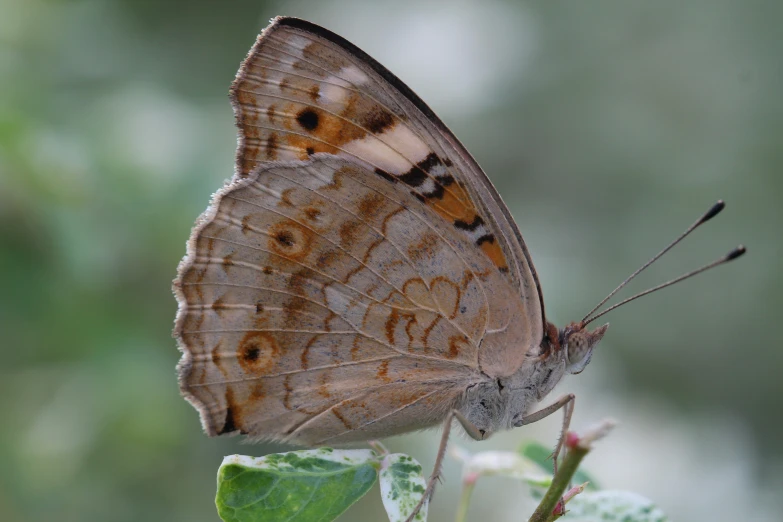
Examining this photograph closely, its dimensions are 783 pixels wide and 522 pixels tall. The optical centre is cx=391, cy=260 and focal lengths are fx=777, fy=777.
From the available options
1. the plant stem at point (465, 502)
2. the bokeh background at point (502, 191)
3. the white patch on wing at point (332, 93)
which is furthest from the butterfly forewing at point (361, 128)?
the bokeh background at point (502, 191)

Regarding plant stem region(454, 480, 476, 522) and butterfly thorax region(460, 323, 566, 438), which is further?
butterfly thorax region(460, 323, 566, 438)

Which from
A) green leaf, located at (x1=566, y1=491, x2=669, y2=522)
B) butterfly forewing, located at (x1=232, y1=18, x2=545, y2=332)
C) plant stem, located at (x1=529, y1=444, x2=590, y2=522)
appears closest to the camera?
plant stem, located at (x1=529, y1=444, x2=590, y2=522)

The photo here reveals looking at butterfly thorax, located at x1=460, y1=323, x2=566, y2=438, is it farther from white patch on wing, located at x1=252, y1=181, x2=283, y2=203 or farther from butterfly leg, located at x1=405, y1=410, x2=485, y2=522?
white patch on wing, located at x1=252, y1=181, x2=283, y2=203

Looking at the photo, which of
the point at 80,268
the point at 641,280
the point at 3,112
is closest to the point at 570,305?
the point at 641,280

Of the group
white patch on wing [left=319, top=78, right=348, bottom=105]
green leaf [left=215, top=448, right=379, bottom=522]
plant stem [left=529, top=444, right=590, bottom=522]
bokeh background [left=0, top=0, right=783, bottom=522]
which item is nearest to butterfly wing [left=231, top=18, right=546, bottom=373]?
white patch on wing [left=319, top=78, right=348, bottom=105]

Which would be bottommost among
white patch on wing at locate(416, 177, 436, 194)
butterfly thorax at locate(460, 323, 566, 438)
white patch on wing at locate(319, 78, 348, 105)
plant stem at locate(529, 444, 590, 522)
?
plant stem at locate(529, 444, 590, 522)

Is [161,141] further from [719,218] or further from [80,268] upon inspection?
[719,218]

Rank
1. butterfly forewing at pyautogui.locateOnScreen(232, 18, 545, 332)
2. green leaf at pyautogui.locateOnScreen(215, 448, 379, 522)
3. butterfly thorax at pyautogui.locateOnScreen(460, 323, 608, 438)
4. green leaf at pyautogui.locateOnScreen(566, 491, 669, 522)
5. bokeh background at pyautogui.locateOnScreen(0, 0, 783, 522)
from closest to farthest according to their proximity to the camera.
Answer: green leaf at pyautogui.locateOnScreen(215, 448, 379, 522), green leaf at pyautogui.locateOnScreen(566, 491, 669, 522), butterfly forewing at pyautogui.locateOnScreen(232, 18, 545, 332), butterfly thorax at pyautogui.locateOnScreen(460, 323, 608, 438), bokeh background at pyautogui.locateOnScreen(0, 0, 783, 522)
